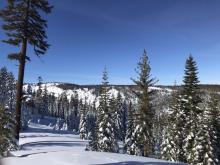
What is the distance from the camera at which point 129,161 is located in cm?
1379

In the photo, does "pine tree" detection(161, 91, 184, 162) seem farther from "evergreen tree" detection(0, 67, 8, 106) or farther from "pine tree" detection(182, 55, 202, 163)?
"evergreen tree" detection(0, 67, 8, 106)

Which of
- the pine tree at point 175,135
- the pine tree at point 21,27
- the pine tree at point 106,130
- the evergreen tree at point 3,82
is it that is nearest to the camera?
the pine tree at point 21,27

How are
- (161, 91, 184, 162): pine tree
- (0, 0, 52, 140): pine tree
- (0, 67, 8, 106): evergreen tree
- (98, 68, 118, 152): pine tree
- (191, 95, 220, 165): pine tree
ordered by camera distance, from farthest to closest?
(0, 67, 8, 106): evergreen tree, (98, 68, 118, 152): pine tree, (161, 91, 184, 162): pine tree, (191, 95, 220, 165): pine tree, (0, 0, 52, 140): pine tree

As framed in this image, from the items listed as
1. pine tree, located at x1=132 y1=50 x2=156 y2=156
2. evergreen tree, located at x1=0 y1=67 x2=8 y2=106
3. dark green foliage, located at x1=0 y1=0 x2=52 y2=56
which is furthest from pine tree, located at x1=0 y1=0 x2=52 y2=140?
evergreen tree, located at x1=0 y1=67 x2=8 y2=106

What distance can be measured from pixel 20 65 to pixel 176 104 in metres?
26.0

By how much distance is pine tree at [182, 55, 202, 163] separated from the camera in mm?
37406

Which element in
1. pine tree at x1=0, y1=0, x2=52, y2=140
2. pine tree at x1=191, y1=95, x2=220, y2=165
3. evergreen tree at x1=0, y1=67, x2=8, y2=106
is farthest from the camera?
evergreen tree at x1=0, y1=67, x2=8, y2=106

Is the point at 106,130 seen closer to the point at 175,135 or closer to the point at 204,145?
the point at 175,135

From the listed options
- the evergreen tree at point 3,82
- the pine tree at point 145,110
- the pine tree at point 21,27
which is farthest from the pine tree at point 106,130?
the evergreen tree at point 3,82

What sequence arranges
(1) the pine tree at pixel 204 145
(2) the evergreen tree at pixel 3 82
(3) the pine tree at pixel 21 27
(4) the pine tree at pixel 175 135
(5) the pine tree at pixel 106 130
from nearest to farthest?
(3) the pine tree at pixel 21 27
(1) the pine tree at pixel 204 145
(4) the pine tree at pixel 175 135
(5) the pine tree at pixel 106 130
(2) the evergreen tree at pixel 3 82

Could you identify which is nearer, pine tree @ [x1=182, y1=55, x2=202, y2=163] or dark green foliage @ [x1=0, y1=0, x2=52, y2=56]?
dark green foliage @ [x1=0, y1=0, x2=52, y2=56]

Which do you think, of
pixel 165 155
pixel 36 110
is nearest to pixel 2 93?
pixel 36 110

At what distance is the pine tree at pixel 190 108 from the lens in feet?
123

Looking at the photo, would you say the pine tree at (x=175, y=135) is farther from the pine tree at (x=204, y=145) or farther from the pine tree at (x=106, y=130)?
the pine tree at (x=106, y=130)
